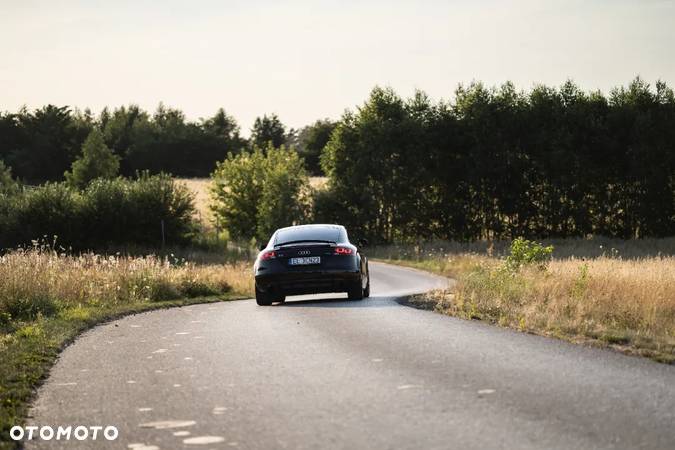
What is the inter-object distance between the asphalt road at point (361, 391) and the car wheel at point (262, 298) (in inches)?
215

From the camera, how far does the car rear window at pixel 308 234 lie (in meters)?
19.0

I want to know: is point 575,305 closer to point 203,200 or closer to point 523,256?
point 523,256

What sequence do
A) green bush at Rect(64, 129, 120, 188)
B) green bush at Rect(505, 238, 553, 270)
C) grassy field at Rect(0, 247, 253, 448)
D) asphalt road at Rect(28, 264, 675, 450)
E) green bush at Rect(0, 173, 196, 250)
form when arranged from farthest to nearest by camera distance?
green bush at Rect(64, 129, 120, 188) < green bush at Rect(0, 173, 196, 250) < green bush at Rect(505, 238, 553, 270) < grassy field at Rect(0, 247, 253, 448) < asphalt road at Rect(28, 264, 675, 450)

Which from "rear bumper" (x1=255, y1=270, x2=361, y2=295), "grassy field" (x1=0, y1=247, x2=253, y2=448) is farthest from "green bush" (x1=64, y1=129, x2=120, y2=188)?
"rear bumper" (x1=255, y1=270, x2=361, y2=295)

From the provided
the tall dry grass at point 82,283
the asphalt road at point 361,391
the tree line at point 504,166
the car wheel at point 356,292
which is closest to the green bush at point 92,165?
the tree line at point 504,166

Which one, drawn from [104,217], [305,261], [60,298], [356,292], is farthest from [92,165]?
[305,261]

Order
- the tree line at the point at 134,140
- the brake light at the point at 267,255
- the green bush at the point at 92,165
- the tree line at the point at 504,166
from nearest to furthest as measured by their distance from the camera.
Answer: the brake light at the point at 267,255
the tree line at the point at 504,166
the green bush at the point at 92,165
the tree line at the point at 134,140

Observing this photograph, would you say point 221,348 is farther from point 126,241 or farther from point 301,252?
point 126,241

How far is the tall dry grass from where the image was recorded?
1714 centimetres

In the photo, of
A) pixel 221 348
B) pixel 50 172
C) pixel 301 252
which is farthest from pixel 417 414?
pixel 50 172

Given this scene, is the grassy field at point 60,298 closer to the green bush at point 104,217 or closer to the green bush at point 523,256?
the green bush at point 523,256

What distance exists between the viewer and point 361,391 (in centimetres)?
831

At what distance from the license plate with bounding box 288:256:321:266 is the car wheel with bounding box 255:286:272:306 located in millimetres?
1033

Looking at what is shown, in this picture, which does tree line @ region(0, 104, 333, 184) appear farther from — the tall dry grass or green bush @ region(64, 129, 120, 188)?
the tall dry grass
